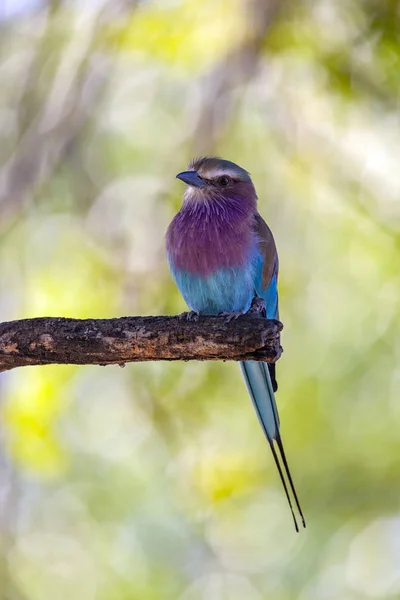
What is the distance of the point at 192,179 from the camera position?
4.67 metres

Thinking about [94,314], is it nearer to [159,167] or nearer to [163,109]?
[159,167]

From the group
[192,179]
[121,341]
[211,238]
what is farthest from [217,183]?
[121,341]

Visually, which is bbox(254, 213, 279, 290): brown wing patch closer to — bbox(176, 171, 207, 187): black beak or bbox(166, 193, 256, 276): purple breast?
bbox(166, 193, 256, 276): purple breast

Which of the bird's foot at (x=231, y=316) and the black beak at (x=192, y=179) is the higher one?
the black beak at (x=192, y=179)

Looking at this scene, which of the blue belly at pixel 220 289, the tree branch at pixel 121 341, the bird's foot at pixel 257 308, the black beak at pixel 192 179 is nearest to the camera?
the tree branch at pixel 121 341

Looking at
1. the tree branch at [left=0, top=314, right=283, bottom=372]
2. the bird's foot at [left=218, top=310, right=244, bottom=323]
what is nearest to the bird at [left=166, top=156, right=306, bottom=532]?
the bird's foot at [left=218, top=310, right=244, bottom=323]

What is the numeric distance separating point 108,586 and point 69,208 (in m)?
2.96

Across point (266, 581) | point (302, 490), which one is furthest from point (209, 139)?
point (266, 581)

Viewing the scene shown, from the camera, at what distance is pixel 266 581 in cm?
611

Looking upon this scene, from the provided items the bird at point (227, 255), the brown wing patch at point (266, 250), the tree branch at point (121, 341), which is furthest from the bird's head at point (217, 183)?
the tree branch at point (121, 341)

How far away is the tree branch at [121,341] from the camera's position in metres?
3.48

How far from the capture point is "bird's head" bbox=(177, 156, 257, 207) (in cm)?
469

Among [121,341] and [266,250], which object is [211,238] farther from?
[121,341]

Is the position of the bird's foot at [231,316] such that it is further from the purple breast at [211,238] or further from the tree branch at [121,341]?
the purple breast at [211,238]
